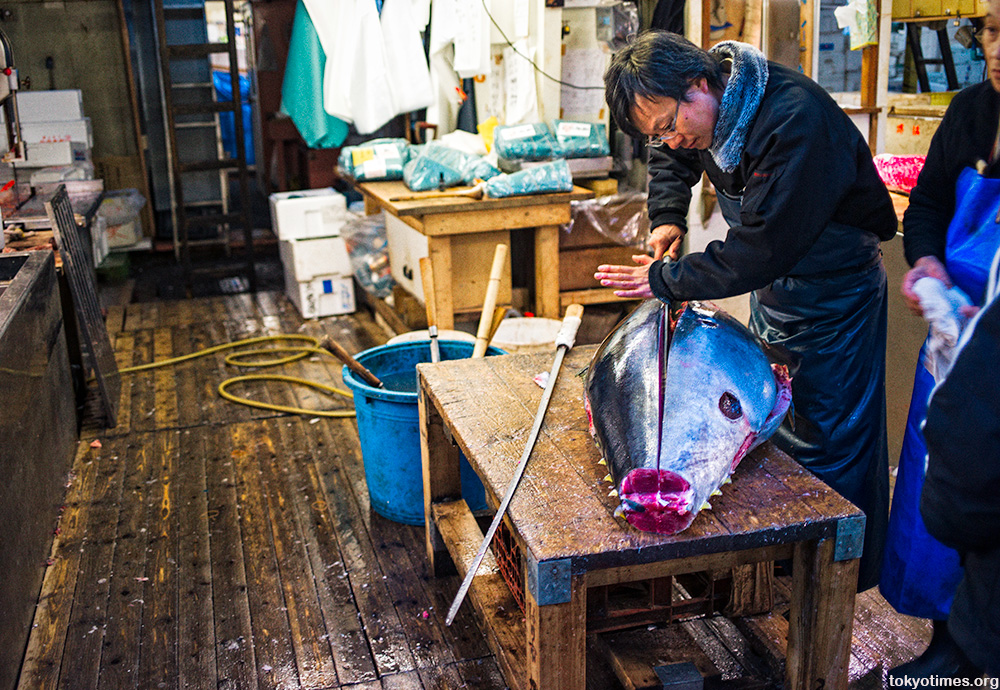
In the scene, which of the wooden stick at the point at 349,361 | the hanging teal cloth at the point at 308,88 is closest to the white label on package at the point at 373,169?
the hanging teal cloth at the point at 308,88

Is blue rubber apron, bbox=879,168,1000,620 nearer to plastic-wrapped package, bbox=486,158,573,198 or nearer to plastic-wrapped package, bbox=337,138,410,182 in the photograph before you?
plastic-wrapped package, bbox=486,158,573,198

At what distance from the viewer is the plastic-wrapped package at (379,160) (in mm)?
5004

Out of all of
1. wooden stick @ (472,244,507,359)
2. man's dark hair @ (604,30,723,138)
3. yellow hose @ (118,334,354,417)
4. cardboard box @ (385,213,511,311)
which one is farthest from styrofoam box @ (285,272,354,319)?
man's dark hair @ (604,30,723,138)

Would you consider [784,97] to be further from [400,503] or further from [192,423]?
[192,423]

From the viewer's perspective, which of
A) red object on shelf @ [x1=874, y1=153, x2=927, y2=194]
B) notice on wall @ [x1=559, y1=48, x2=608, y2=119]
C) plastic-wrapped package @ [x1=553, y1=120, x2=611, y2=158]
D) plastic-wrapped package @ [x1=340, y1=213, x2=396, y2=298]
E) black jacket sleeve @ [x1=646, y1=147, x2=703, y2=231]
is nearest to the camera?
black jacket sleeve @ [x1=646, y1=147, x2=703, y2=231]

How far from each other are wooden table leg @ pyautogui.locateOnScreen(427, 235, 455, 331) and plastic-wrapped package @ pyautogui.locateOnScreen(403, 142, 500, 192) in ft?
1.27

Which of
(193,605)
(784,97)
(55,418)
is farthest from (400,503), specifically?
(784,97)

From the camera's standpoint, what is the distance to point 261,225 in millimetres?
9461

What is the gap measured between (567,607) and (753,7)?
318 centimetres

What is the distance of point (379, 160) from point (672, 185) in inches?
107

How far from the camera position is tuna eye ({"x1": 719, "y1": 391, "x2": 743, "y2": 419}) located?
71.2 inches

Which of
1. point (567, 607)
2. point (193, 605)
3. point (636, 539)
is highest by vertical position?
point (636, 539)

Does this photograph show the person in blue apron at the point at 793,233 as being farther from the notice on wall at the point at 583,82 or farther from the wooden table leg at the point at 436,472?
the notice on wall at the point at 583,82

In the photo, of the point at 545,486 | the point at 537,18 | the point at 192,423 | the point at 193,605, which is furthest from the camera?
the point at 537,18
